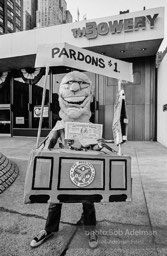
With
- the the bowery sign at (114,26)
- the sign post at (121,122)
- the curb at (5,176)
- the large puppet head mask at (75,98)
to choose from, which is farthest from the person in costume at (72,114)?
the the bowery sign at (114,26)

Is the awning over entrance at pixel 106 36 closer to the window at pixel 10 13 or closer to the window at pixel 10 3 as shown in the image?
the window at pixel 10 13

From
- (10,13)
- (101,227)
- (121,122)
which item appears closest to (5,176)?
(101,227)

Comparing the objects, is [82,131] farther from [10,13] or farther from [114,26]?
[10,13]

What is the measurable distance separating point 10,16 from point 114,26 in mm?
77145

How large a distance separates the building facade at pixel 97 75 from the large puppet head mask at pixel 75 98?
251 inches

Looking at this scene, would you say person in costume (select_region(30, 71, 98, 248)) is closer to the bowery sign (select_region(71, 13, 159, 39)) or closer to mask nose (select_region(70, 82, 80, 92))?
mask nose (select_region(70, 82, 80, 92))

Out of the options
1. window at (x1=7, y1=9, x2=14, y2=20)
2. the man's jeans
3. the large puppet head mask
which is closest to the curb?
the man's jeans

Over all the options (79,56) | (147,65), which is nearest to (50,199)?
(79,56)

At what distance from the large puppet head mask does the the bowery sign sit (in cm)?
704

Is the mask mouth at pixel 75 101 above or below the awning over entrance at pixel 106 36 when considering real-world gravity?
below

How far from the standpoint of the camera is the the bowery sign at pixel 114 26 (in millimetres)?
7711

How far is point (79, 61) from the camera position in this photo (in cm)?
194

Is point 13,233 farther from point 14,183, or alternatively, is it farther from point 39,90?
point 39,90

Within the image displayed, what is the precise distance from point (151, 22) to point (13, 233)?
8.53 meters
